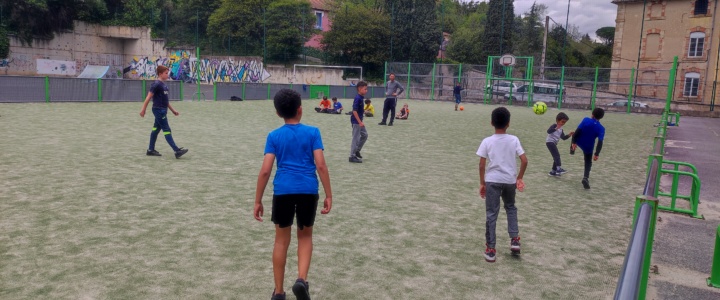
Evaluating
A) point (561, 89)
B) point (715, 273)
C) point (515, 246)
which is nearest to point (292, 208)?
point (515, 246)

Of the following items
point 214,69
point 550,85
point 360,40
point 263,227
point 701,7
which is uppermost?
point 701,7

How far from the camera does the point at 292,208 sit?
4.02 metres

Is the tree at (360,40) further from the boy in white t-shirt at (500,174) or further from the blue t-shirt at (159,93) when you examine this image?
the boy in white t-shirt at (500,174)

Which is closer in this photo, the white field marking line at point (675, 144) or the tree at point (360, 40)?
the white field marking line at point (675, 144)

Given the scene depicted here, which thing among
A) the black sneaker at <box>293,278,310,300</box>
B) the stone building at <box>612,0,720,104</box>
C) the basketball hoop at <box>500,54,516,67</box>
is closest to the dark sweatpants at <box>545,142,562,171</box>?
the black sneaker at <box>293,278,310,300</box>

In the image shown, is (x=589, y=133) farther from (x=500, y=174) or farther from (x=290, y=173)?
(x=290, y=173)

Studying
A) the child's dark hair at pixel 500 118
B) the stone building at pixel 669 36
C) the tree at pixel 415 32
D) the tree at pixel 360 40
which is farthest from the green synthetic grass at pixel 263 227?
the tree at pixel 415 32

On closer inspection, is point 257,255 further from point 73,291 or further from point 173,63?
point 173,63

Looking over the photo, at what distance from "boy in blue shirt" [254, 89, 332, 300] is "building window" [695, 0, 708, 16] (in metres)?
48.8

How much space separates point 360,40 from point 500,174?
151ft

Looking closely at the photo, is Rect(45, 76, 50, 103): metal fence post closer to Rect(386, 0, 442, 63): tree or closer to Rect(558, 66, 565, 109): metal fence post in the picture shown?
Rect(558, 66, 565, 109): metal fence post

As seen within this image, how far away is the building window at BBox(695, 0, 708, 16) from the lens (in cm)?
4266

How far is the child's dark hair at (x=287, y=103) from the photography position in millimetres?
4008

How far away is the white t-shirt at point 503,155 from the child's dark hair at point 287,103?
2.24 meters
